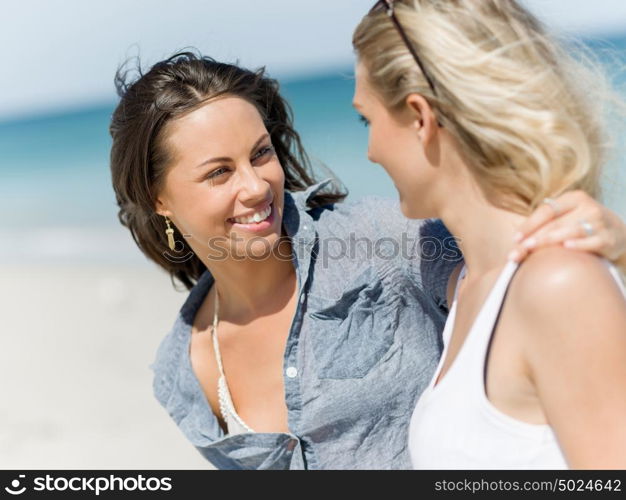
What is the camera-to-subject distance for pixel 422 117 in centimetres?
212

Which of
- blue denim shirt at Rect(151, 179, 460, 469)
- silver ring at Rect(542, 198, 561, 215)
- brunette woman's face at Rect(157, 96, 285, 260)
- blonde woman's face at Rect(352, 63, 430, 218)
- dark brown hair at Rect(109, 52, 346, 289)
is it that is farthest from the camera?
dark brown hair at Rect(109, 52, 346, 289)

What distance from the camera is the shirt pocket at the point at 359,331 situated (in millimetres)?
3129

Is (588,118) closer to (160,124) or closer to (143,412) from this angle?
(160,124)

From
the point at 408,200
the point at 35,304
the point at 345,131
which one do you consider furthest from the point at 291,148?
the point at 345,131

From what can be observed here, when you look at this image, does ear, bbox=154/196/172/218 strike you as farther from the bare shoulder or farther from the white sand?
the white sand

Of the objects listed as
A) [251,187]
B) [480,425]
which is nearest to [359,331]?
[251,187]

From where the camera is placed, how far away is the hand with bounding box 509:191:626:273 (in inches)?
73.4

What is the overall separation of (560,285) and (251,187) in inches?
67.4

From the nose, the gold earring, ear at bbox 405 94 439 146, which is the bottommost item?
the gold earring

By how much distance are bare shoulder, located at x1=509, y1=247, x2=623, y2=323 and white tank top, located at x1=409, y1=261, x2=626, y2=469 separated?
2.9 inches

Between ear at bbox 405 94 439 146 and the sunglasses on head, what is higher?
the sunglasses on head

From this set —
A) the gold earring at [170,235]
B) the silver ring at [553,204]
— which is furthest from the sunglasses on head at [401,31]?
the gold earring at [170,235]

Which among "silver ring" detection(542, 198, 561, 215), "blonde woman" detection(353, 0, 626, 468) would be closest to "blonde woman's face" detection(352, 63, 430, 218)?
"blonde woman" detection(353, 0, 626, 468)

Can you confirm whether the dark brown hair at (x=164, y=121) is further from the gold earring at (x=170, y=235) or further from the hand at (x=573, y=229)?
the hand at (x=573, y=229)
